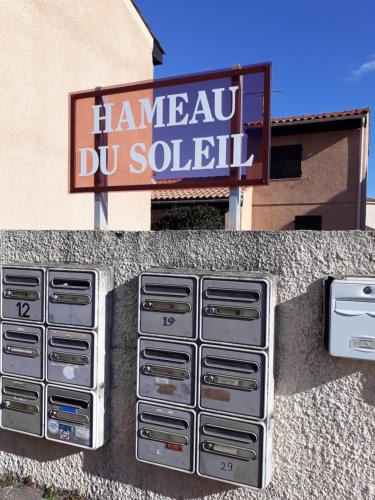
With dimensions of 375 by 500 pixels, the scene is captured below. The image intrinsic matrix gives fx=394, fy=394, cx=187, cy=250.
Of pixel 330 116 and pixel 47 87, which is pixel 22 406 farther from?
pixel 330 116

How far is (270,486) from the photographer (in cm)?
198

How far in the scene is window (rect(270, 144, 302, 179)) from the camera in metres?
14.3

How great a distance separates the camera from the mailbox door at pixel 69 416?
2.20 m

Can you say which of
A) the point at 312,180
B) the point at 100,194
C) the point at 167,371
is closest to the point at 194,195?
the point at 312,180

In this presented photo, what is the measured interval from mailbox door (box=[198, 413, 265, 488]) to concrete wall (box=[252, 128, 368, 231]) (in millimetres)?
12792

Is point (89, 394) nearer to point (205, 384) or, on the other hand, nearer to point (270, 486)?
point (205, 384)

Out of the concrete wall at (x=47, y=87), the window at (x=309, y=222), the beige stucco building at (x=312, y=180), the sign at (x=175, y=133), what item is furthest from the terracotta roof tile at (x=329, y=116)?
the sign at (x=175, y=133)

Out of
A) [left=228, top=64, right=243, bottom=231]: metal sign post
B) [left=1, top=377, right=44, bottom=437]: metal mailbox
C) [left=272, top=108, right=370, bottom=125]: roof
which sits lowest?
[left=1, top=377, right=44, bottom=437]: metal mailbox

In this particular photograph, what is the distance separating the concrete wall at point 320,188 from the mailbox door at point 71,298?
12768 millimetres

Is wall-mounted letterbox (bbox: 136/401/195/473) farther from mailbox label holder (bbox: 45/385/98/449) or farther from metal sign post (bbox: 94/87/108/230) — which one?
metal sign post (bbox: 94/87/108/230)

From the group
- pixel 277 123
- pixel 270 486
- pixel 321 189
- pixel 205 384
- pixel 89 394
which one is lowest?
pixel 270 486

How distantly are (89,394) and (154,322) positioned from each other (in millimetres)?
587

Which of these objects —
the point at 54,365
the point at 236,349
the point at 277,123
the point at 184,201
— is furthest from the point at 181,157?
the point at 277,123

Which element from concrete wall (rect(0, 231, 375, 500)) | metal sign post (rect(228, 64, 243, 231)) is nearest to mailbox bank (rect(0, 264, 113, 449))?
concrete wall (rect(0, 231, 375, 500))
